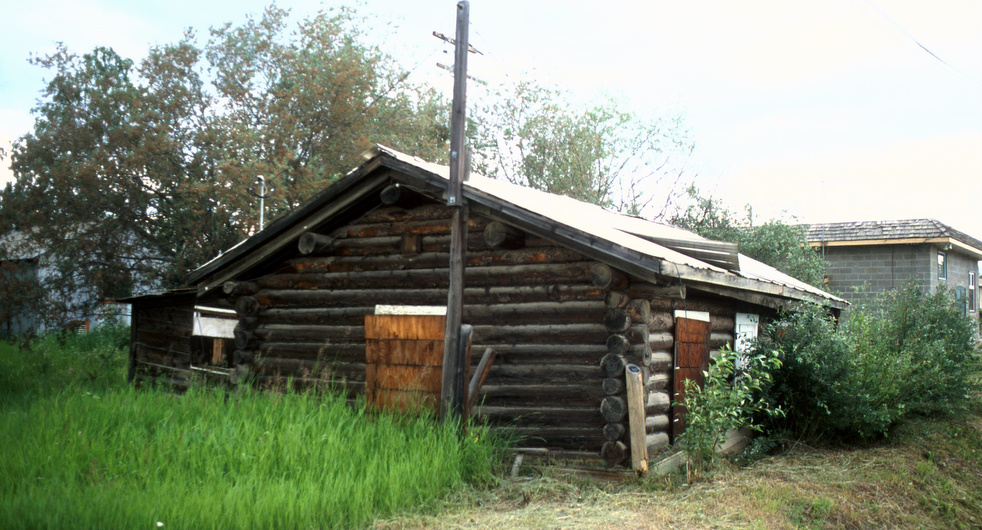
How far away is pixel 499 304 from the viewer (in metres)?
9.50

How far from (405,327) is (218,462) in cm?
354

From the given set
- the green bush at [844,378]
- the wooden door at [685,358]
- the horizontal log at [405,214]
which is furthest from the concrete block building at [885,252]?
the horizontal log at [405,214]

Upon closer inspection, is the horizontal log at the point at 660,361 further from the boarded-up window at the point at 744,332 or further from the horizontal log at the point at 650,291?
the boarded-up window at the point at 744,332

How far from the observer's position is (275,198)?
2178 cm

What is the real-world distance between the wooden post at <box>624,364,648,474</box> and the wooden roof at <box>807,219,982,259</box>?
18.0 meters

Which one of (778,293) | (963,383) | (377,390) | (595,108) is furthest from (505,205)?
(595,108)

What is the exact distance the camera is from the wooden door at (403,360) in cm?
973

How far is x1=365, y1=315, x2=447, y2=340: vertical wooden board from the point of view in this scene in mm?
9859

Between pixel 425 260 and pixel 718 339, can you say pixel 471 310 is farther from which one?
pixel 718 339

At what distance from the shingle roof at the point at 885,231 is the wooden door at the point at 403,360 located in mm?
18261

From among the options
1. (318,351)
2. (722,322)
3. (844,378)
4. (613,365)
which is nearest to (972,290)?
(844,378)

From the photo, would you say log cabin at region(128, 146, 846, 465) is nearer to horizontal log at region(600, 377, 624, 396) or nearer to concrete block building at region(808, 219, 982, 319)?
horizontal log at region(600, 377, 624, 396)

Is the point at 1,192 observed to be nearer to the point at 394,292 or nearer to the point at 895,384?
the point at 394,292

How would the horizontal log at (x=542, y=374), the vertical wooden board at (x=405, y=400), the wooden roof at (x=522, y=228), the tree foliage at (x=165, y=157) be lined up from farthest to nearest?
1. the tree foliage at (x=165, y=157)
2. the vertical wooden board at (x=405, y=400)
3. the horizontal log at (x=542, y=374)
4. the wooden roof at (x=522, y=228)
